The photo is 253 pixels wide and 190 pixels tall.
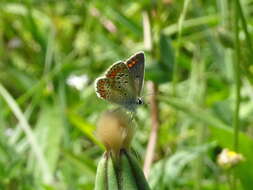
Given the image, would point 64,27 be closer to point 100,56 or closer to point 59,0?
point 59,0

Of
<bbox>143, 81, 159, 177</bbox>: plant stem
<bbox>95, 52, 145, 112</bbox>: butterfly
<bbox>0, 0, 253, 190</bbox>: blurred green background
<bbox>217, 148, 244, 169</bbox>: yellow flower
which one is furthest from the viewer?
<bbox>143, 81, 159, 177</bbox>: plant stem

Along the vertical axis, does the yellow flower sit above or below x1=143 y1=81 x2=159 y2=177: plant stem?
below

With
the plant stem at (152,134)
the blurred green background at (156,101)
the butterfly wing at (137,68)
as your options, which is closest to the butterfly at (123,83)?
the butterfly wing at (137,68)

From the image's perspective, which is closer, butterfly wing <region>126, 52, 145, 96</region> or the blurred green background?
butterfly wing <region>126, 52, 145, 96</region>

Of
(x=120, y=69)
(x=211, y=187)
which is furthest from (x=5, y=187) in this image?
(x=120, y=69)

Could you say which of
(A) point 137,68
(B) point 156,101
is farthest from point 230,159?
(B) point 156,101

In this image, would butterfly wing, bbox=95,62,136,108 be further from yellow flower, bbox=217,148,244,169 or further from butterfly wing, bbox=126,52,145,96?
yellow flower, bbox=217,148,244,169

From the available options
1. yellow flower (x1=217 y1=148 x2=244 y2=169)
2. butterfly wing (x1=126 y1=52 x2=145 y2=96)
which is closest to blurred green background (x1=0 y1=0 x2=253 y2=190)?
yellow flower (x1=217 y1=148 x2=244 y2=169)

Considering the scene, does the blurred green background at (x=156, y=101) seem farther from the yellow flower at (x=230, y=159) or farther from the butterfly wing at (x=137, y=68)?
the butterfly wing at (x=137, y=68)

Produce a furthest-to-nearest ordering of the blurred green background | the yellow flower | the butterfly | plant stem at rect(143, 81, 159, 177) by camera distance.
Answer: plant stem at rect(143, 81, 159, 177) → the blurred green background → the yellow flower → the butterfly
